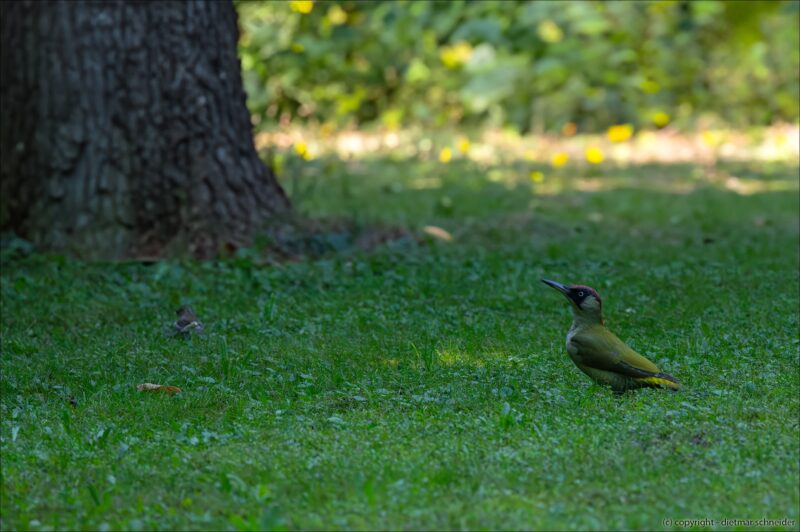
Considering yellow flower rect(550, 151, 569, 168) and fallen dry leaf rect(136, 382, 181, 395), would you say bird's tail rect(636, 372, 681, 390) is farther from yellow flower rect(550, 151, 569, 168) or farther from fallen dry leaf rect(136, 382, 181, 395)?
yellow flower rect(550, 151, 569, 168)

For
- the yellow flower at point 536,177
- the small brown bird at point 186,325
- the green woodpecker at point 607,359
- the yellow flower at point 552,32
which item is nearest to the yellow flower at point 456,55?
the yellow flower at point 552,32

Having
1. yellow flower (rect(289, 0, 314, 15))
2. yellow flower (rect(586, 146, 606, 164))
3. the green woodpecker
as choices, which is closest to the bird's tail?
the green woodpecker

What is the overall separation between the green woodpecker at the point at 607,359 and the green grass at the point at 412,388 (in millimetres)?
89

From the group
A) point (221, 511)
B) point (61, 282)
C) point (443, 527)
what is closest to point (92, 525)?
point (221, 511)

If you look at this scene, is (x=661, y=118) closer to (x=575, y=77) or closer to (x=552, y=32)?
(x=575, y=77)

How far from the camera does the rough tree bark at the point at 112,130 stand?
26.1 feet

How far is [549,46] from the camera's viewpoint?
13703mm

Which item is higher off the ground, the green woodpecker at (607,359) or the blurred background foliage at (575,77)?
the blurred background foliage at (575,77)

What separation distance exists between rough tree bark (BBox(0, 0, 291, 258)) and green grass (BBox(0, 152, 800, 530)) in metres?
0.38

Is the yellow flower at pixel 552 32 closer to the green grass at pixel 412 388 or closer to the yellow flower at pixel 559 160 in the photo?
the yellow flower at pixel 559 160

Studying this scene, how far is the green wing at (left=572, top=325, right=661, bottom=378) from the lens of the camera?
501cm

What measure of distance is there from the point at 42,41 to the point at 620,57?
792cm

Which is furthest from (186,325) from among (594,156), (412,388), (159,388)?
(594,156)

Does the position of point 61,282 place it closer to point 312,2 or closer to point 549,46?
point 312,2
